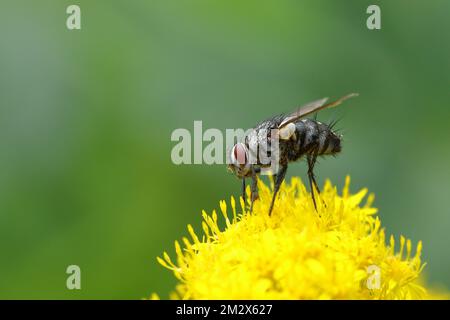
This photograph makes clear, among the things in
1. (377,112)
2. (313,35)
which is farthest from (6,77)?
(377,112)


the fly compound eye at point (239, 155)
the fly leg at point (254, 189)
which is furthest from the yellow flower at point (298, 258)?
the fly compound eye at point (239, 155)

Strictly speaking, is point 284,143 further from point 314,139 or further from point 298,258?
point 298,258

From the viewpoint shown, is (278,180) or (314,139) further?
(314,139)

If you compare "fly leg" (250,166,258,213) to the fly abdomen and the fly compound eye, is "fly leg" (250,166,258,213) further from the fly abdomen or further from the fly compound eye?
the fly abdomen

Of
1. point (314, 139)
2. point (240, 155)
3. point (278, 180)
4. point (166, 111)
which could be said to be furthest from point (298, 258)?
point (166, 111)

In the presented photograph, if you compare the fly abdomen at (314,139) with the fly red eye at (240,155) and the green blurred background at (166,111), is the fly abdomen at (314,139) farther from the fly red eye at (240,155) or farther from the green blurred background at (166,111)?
the green blurred background at (166,111)

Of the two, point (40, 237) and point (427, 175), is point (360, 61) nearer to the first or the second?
point (427, 175)

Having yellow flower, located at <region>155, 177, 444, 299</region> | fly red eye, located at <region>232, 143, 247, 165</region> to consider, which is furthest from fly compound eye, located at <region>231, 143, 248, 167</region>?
yellow flower, located at <region>155, 177, 444, 299</region>
